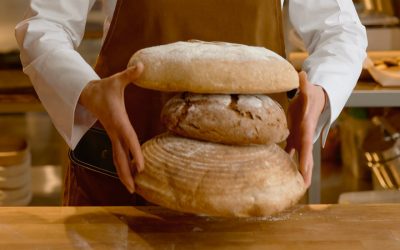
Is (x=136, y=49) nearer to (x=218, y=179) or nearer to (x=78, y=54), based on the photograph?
(x=78, y=54)

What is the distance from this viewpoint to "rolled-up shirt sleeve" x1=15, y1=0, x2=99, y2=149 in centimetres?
145

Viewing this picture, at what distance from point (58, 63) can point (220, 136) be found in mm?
446

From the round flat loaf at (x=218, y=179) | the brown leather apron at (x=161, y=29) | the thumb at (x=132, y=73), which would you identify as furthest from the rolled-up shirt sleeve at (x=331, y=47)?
the thumb at (x=132, y=73)

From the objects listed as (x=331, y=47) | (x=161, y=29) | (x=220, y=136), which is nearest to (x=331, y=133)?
(x=331, y=47)

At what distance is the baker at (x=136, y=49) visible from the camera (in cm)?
149

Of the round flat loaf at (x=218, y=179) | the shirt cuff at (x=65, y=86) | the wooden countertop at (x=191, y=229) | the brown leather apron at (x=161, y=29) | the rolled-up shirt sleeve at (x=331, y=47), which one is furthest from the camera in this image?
the brown leather apron at (x=161, y=29)

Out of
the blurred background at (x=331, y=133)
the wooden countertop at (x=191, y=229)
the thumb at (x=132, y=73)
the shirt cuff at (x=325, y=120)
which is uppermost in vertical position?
the thumb at (x=132, y=73)

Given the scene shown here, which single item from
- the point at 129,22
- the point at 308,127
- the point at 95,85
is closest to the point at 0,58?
the point at 129,22

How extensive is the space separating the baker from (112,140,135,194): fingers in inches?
7.0

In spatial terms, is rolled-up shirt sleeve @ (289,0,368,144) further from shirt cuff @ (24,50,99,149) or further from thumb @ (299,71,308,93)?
shirt cuff @ (24,50,99,149)

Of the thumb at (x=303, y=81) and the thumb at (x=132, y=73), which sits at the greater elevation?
the thumb at (x=132, y=73)

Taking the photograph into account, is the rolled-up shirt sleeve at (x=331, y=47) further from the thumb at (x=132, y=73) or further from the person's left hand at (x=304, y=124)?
the thumb at (x=132, y=73)

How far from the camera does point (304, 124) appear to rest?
134 centimetres

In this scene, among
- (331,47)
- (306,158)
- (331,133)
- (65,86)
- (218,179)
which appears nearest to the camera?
(218,179)
